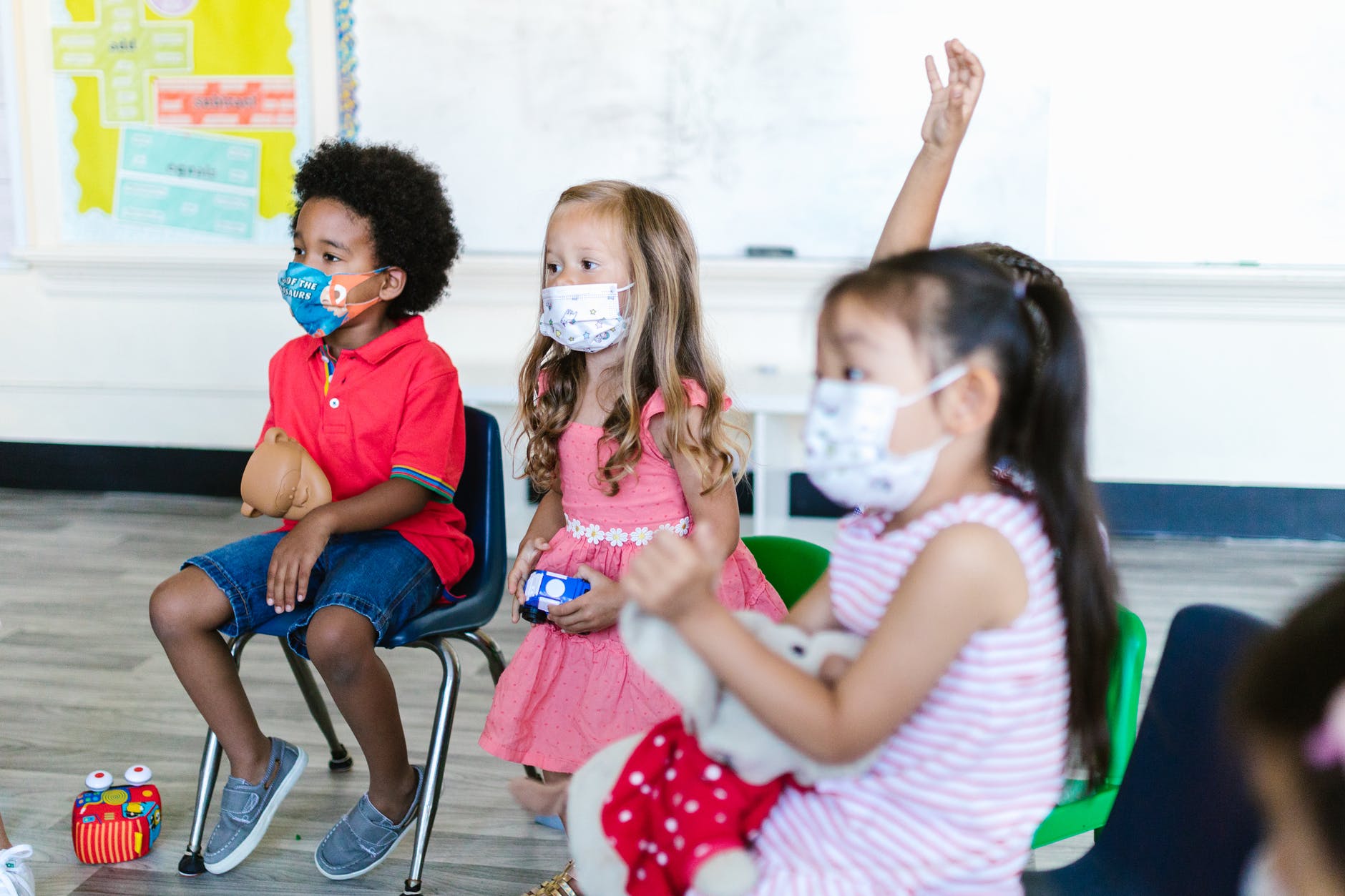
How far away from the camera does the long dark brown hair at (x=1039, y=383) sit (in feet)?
2.90

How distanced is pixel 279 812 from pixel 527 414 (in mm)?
855

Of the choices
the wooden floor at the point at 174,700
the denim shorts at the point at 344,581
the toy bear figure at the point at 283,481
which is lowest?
the wooden floor at the point at 174,700

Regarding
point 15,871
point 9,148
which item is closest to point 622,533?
point 15,871

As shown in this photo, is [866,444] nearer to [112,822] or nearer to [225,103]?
[112,822]

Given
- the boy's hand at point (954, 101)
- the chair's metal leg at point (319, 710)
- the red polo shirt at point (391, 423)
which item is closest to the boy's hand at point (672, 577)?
the boy's hand at point (954, 101)

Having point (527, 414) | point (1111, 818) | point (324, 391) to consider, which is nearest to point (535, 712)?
point (527, 414)

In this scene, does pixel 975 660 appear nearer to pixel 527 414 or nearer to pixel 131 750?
pixel 527 414

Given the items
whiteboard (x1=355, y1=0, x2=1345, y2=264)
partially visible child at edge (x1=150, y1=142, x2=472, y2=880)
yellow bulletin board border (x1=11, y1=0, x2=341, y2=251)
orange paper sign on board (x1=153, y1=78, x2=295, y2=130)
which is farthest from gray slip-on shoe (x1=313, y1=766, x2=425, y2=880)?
orange paper sign on board (x1=153, y1=78, x2=295, y2=130)

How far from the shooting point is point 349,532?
70.9 inches

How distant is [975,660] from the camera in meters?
0.87

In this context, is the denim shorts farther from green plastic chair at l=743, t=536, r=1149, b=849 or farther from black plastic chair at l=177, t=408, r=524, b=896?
green plastic chair at l=743, t=536, r=1149, b=849

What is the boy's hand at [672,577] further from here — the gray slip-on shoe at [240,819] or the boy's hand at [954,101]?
the gray slip-on shoe at [240,819]

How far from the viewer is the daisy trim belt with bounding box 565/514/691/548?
1.66m

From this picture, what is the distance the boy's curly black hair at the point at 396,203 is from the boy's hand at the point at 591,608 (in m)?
0.72
